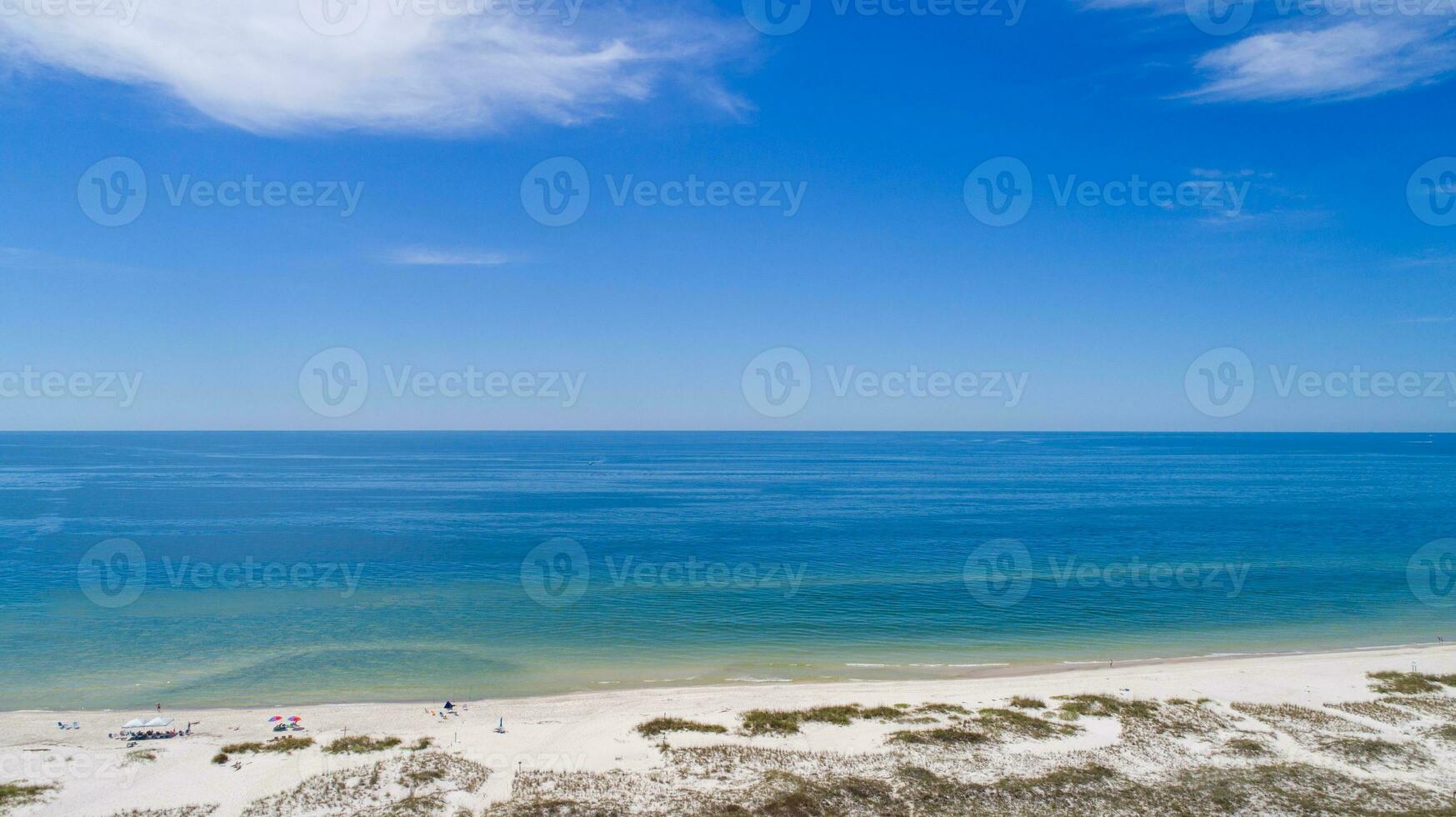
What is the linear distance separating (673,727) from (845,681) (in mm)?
10508

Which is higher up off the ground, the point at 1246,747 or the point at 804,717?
the point at 804,717

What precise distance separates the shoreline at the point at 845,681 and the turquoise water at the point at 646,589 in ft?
2.54

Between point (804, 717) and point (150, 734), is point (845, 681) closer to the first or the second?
point (804, 717)

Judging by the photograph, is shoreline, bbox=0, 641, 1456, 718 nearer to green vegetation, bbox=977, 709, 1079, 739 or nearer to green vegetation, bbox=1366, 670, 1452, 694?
green vegetation, bbox=1366, 670, 1452, 694

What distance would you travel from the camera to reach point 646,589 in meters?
52.1

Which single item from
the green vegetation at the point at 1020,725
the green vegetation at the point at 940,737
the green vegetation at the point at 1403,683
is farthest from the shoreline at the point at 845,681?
the green vegetation at the point at 940,737

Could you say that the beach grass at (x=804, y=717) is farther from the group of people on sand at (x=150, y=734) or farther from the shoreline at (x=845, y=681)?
the group of people on sand at (x=150, y=734)

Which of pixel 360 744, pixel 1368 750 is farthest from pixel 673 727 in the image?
pixel 1368 750

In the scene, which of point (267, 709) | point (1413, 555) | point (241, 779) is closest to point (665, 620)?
point (267, 709)

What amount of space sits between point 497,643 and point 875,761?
79.4ft

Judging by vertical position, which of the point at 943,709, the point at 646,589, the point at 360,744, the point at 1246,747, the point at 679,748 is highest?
the point at 646,589

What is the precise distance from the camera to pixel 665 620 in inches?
1759

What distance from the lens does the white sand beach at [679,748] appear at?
73.0 feet

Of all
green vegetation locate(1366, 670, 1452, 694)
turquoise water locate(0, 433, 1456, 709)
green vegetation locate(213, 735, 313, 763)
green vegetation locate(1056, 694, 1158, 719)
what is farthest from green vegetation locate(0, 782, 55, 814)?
green vegetation locate(1366, 670, 1452, 694)
